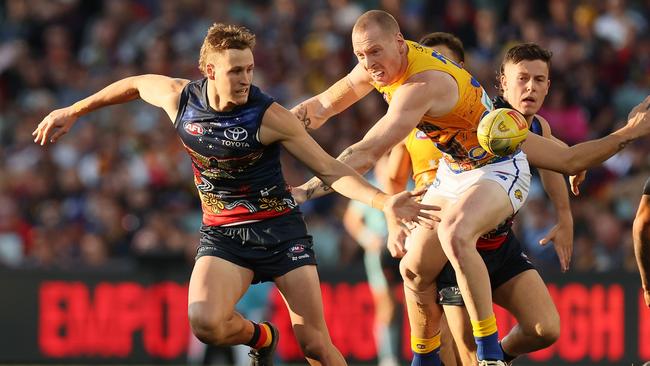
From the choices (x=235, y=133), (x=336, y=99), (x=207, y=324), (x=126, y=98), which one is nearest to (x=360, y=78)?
(x=336, y=99)

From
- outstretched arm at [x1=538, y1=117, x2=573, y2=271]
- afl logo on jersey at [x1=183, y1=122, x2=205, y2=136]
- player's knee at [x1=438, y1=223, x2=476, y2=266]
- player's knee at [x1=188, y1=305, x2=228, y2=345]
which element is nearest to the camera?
player's knee at [x1=438, y1=223, x2=476, y2=266]

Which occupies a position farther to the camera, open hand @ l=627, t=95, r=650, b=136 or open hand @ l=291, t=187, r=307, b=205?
open hand @ l=291, t=187, r=307, b=205

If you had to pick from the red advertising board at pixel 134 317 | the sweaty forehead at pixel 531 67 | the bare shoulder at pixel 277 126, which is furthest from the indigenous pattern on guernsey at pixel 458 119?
the red advertising board at pixel 134 317

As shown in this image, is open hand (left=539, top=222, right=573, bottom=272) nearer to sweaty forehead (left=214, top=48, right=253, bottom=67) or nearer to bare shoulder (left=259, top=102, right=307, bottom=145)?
bare shoulder (left=259, top=102, right=307, bottom=145)

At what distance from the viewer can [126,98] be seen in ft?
28.9

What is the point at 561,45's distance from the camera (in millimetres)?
16641

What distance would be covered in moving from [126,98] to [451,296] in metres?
2.63

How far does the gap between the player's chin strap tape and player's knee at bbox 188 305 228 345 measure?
1483mm

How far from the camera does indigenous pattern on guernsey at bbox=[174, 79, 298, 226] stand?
27.0 ft

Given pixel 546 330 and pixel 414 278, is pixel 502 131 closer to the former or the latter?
pixel 414 278

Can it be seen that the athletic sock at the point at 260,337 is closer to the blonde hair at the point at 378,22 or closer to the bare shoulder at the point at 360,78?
the bare shoulder at the point at 360,78

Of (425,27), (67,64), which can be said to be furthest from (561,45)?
(67,64)

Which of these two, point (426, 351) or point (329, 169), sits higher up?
point (329, 169)

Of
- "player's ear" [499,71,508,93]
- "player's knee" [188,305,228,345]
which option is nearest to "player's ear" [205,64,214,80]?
"player's knee" [188,305,228,345]
